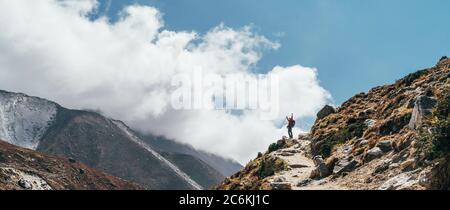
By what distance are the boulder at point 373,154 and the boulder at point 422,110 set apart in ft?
11.2

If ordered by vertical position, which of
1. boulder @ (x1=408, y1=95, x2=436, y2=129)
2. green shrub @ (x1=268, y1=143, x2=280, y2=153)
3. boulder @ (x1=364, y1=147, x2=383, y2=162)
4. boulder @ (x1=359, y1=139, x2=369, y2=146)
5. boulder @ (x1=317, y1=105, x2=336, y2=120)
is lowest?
boulder @ (x1=364, y1=147, x2=383, y2=162)

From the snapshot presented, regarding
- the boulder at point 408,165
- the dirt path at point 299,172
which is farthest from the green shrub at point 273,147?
the boulder at point 408,165

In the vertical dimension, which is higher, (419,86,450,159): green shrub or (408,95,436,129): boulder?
(408,95,436,129): boulder

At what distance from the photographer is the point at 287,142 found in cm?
6731

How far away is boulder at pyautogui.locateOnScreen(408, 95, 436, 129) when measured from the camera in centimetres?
3606

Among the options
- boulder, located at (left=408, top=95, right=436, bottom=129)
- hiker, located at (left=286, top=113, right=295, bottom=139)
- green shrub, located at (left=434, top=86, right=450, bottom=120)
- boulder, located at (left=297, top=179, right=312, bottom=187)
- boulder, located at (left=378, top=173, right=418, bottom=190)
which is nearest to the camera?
boulder, located at (left=378, top=173, right=418, bottom=190)

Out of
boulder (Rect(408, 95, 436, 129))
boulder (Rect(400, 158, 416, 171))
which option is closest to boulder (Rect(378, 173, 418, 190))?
boulder (Rect(400, 158, 416, 171))

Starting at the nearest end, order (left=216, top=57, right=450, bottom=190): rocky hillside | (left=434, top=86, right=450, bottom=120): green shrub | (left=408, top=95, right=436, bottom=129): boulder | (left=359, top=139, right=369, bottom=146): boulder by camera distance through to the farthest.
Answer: (left=216, top=57, right=450, bottom=190): rocky hillside < (left=434, top=86, right=450, bottom=120): green shrub < (left=408, top=95, right=436, bottom=129): boulder < (left=359, top=139, right=369, bottom=146): boulder

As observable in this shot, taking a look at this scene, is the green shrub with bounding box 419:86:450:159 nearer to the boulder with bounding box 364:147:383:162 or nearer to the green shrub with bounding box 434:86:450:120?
the green shrub with bounding box 434:86:450:120

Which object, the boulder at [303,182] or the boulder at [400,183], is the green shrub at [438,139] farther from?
the boulder at [303,182]

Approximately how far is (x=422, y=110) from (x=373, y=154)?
5.19 metres

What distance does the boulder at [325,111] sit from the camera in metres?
74.3
